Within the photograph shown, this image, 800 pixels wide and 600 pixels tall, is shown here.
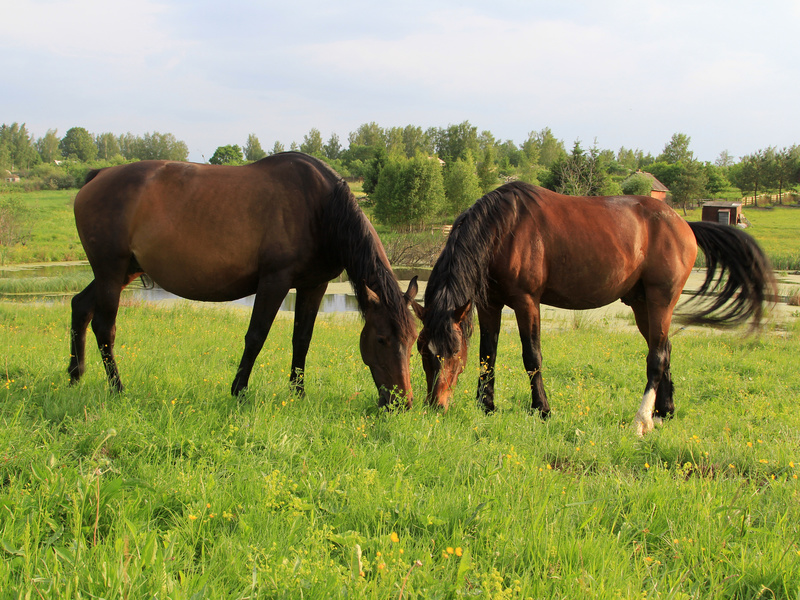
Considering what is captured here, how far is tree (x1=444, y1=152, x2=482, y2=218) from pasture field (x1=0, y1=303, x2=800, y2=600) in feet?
156

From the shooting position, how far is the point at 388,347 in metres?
3.82

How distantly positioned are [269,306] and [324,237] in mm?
723

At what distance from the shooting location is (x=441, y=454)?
3080mm

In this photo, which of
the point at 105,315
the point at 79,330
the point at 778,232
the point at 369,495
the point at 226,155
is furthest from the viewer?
the point at 226,155

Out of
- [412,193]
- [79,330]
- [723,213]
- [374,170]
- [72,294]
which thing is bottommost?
[72,294]

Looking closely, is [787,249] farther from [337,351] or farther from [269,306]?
[269,306]

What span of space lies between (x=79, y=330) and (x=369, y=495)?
3345 mm

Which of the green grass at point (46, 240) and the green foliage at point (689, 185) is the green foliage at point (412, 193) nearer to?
the green grass at point (46, 240)

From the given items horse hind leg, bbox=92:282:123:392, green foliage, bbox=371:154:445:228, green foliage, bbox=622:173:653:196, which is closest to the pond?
horse hind leg, bbox=92:282:123:392

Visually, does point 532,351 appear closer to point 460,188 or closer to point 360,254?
point 360,254

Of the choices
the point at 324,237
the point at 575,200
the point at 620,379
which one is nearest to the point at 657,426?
the point at 620,379

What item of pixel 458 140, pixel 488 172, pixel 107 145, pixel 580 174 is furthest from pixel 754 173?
pixel 107 145

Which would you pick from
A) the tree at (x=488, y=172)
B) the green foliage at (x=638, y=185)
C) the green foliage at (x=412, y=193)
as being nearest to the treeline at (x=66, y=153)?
the green foliage at (x=412, y=193)

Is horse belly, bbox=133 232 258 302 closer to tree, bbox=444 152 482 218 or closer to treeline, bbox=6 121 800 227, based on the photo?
treeline, bbox=6 121 800 227
